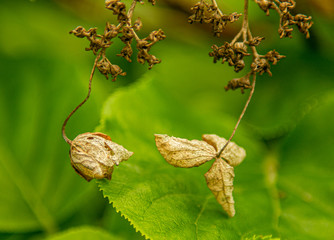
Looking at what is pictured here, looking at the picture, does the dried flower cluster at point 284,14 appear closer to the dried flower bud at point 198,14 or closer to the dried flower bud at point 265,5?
the dried flower bud at point 265,5

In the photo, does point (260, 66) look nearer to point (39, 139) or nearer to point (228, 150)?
point (228, 150)

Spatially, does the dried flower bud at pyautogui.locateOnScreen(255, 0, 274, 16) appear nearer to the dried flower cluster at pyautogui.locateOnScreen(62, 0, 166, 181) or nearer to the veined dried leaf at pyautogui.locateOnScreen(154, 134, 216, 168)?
the dried flower cluster at pyautogui.locateOnScreen(62, 0, 166, 181)

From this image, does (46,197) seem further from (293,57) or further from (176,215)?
(293,57)

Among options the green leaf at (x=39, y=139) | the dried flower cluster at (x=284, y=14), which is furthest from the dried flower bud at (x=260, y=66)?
the green leaf at (x=39, y=139)

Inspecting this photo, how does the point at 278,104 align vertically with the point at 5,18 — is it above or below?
above

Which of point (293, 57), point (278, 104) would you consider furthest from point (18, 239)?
point (293, 57)

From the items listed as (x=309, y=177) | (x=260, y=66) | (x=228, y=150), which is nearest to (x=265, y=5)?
(x=260, y=66)
